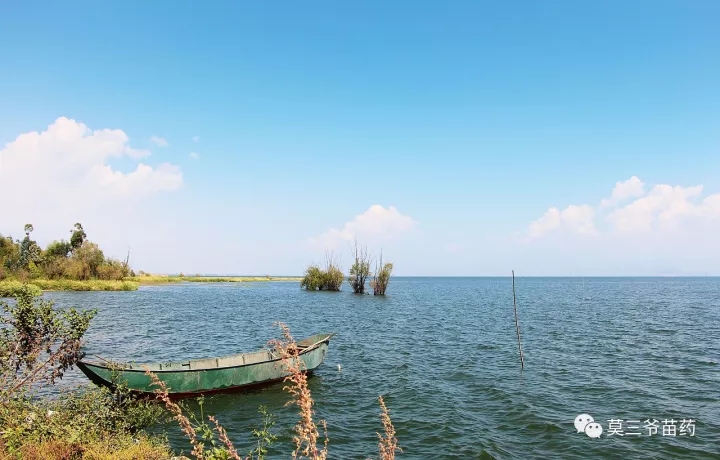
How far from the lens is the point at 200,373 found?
54.0 ft

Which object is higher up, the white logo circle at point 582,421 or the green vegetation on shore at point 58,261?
the green vegetation on shore at point 58,261

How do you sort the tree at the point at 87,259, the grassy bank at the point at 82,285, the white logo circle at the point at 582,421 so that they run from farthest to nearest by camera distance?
1. the tree at the point at 87,259
2. the grassy bank at the point at 82,285
3. the white logo circle at the point at 582,421

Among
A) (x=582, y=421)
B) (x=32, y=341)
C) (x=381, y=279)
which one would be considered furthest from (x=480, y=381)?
(x=381, y=279)

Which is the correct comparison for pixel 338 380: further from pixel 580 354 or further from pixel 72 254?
pixel 72 254

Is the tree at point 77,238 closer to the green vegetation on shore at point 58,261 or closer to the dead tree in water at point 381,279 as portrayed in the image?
the green vegetation on shore at point 58,261

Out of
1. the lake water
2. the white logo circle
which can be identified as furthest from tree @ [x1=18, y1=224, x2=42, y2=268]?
the white logo circle

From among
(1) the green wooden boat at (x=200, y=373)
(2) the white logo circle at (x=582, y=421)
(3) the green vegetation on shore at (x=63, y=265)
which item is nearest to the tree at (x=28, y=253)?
(3) the green vegetation on shore at (x=63, y=265)

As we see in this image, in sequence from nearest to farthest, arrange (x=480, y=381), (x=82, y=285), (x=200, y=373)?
1. (x=200, y=373)
2. (x=480, y=381)
3. (x=82, y=285)

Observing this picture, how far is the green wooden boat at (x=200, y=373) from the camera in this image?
560 inches

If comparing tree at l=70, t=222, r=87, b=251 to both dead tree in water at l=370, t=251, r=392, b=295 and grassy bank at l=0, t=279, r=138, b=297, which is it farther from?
dead tree in water at l=370, t=251, r=392, b=295

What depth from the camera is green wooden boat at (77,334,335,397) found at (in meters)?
14.2

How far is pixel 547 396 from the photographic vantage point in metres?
17.3

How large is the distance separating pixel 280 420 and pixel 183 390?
4.26 m

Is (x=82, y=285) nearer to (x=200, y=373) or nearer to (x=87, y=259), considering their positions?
(x=87, y=259)
